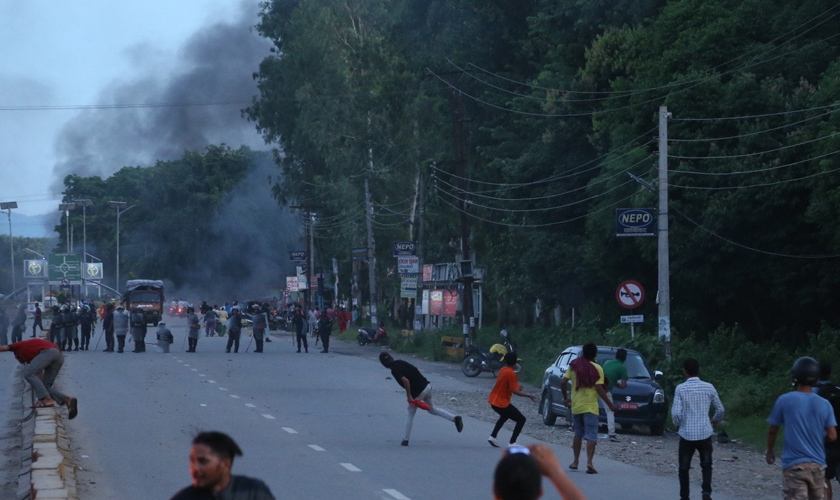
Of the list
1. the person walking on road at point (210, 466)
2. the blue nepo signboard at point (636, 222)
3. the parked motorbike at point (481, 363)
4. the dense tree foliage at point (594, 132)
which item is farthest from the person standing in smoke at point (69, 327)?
the person walking on road at point (210, 466)

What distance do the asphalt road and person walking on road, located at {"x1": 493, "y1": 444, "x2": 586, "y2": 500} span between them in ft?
6.63

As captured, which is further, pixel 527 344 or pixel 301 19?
pixel 301 19

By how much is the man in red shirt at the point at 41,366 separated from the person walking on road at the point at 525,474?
16411 millimetres

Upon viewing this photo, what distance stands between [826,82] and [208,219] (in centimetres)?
9175

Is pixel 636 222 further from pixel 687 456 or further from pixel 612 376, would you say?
pixel 687 456

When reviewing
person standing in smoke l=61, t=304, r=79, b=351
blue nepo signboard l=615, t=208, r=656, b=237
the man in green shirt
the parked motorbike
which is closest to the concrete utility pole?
blue nepo signboard l=615, t=208, r=656, b=237

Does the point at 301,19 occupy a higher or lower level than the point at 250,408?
higher

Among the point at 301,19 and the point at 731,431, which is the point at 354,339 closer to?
the point at 301,19

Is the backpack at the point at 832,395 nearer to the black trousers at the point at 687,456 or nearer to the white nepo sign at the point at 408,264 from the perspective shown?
the black trousers at the point at 687,456

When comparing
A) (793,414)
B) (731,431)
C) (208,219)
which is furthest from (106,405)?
(208,219)

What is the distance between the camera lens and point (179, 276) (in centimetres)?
11831

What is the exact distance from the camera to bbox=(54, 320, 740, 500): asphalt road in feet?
44.3

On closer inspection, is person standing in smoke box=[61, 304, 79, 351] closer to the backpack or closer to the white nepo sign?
the white nepo sign

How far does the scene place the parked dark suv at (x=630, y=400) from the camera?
21.2m
